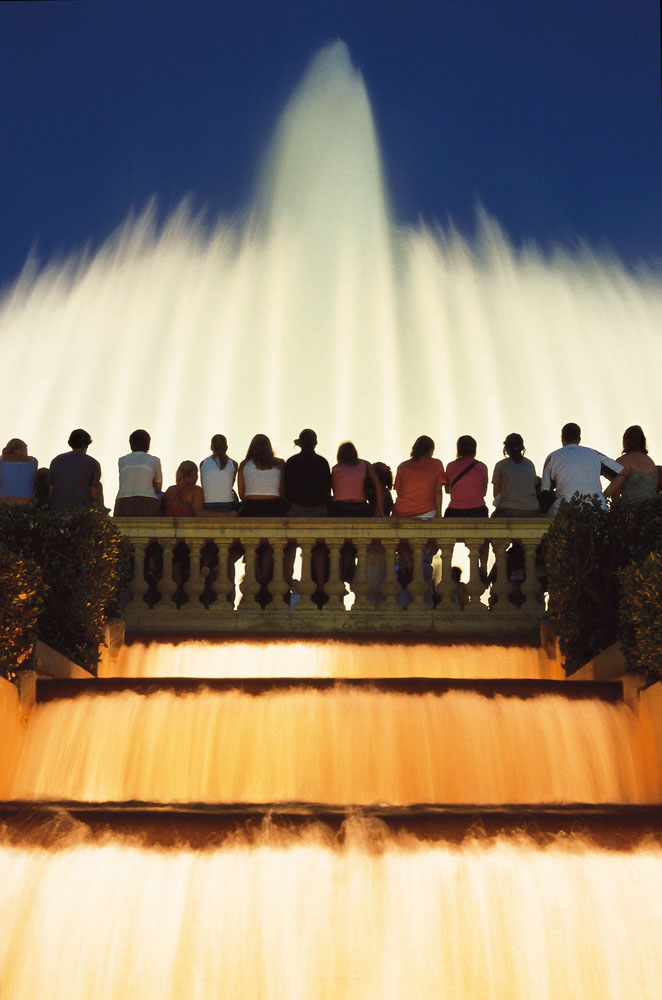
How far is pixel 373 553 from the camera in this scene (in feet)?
44.9

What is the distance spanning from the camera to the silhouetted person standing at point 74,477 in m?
13.9

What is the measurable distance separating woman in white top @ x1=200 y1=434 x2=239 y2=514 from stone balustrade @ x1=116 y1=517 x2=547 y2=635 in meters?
0.77

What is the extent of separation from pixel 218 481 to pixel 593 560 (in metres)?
4.63

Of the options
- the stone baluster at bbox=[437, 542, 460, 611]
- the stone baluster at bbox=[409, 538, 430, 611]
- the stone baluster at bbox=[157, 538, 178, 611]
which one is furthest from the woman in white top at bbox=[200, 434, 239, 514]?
the stone baluster at bbox=[437, 542, 460, 611]

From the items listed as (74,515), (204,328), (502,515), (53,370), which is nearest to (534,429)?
(204,328)

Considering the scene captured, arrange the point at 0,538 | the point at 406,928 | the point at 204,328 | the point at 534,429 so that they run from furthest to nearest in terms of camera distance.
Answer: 1. the point at 204,328
2. the point at 534,429
3. the point at 0,538
4. the point at 406,928

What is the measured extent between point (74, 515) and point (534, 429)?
26639 millimetres

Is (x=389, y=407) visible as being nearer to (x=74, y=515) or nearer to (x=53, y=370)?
(x=53, y=370)

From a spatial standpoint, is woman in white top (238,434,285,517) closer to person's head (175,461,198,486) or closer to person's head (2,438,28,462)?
person's head (175,461,198,486)

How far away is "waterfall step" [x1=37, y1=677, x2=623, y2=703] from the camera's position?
9648 mm

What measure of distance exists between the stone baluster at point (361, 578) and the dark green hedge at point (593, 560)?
7.50 feet

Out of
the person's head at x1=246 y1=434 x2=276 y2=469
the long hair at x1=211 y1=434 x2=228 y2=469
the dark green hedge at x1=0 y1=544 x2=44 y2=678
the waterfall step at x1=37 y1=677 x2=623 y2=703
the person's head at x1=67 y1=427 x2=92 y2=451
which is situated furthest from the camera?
the long hair at x1=211 y1=434 x2=228 y2=469

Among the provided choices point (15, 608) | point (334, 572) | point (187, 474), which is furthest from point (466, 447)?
point (15, 608)

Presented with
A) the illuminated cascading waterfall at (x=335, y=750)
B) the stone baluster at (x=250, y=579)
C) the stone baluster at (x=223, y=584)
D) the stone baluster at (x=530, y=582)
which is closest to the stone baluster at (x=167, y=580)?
the stone baluster at (x=223, y=584)
